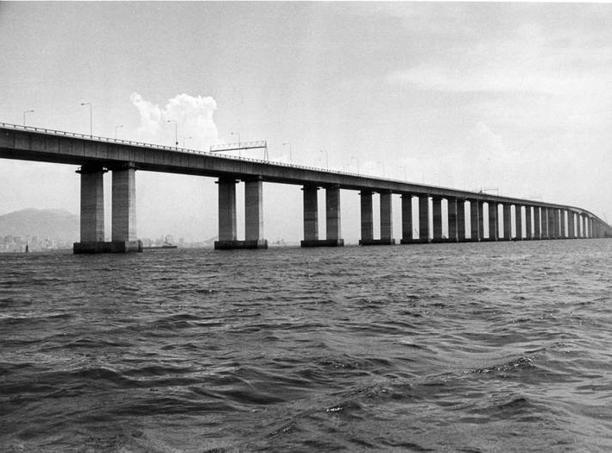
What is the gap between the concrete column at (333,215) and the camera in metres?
123

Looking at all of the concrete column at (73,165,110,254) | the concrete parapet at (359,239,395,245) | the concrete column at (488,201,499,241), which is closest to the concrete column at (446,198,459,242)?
the concrete column at (488,201,499,241)

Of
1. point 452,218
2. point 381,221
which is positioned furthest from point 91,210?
point 452,218

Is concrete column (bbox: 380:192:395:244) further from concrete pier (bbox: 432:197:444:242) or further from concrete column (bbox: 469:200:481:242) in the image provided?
concrete column (bbox: 469:200:481:242)

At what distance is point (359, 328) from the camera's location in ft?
45.1

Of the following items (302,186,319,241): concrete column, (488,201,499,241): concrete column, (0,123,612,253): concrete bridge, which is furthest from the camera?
(488,201,499,241): concrete column

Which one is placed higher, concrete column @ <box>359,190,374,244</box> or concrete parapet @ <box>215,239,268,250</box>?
concrete column @ <box>359,190,374,244</box>

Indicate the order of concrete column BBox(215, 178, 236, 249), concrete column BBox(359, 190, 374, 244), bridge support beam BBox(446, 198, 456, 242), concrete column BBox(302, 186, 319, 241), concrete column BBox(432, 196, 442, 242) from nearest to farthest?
concrete column BBox(215, 178, 236, 249), concrete column BBox(302, 186, 319, 241), concrete column BBox(359, 190, 374, 244), concrete column BBox(432, 196, 442, 242), bridge support beam BBox(446, 198, 456, 242)

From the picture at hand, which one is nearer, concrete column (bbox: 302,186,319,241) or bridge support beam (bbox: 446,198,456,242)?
concrete column (bbox: 302,186,319,241)

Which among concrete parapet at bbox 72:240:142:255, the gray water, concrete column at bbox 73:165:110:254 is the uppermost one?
concrete column at bbox 73:165:110:254

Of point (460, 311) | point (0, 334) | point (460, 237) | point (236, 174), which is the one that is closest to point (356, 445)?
point (0, 334)

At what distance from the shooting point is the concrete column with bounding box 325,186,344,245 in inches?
4855

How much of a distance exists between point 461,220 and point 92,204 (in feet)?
403

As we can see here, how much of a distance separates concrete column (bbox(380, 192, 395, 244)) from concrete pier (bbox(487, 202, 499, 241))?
220ft

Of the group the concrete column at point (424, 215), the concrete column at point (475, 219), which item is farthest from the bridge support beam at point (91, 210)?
the concrete column at point (475, 219)
